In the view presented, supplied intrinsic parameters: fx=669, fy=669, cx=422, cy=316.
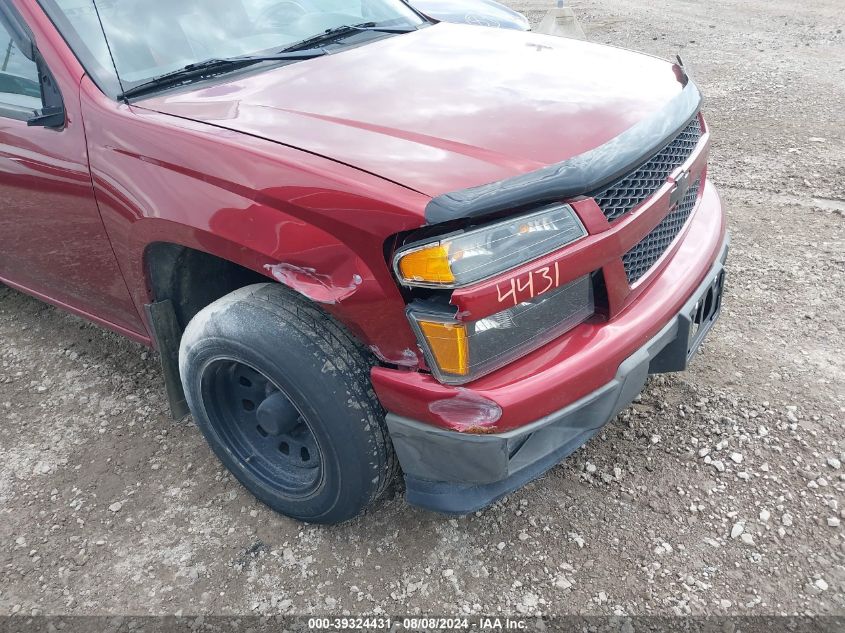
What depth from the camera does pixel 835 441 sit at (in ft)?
8.07

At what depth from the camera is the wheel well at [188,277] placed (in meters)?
2.24

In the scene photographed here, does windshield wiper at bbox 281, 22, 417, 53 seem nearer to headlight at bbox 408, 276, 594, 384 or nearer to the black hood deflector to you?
the black hood deflector

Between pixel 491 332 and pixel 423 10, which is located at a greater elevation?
pixel 423 10

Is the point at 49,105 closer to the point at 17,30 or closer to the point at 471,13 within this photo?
the point at 17,30

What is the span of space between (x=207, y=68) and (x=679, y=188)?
5.38 ft

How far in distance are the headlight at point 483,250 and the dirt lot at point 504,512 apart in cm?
104

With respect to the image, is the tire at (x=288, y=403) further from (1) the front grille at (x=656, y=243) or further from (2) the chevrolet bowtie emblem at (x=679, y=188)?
(2) the chevrolet bowtie emblem at (x=679, y=188)

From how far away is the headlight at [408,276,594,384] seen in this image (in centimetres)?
165

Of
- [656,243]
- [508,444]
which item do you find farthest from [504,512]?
[656,243]

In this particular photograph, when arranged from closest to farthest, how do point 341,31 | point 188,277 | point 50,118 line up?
point 50,118
point 188,277
point 341,31

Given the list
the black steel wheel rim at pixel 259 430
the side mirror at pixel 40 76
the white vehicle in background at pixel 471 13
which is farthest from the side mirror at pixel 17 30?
the white vehicle in background at pixel 471 13

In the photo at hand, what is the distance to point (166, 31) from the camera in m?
2.37

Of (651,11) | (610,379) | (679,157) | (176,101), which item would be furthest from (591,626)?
(651,11)

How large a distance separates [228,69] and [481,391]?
A: 152 centimetres
